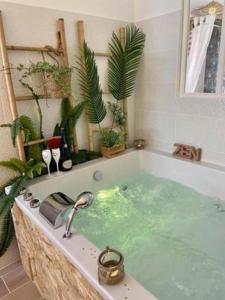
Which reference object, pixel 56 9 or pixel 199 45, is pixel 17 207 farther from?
pixel 199 45

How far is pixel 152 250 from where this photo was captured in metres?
1.38

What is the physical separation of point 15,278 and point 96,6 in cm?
229

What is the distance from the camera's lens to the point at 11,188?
1.50 metres

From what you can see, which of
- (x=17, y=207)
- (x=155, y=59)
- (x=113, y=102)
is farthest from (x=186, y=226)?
(x=155, y=59)

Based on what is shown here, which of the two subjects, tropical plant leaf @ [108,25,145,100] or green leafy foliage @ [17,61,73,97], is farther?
tropical plant leaf @ [108,25,145,100]

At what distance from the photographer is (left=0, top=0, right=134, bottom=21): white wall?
166cm

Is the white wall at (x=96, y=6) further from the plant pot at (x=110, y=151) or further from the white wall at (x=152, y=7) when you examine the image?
the plant pot at (x=110, y=151)

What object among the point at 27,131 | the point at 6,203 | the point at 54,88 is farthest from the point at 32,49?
the point at 6,203

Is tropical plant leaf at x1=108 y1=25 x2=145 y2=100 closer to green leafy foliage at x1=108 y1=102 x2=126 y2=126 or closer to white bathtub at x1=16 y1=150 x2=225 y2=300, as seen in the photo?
green leafy foliage at x1=108 y1=102 x2=126 y2=126

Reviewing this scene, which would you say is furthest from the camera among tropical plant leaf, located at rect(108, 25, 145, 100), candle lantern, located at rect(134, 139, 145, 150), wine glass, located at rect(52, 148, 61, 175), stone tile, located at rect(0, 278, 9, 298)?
candle lantern, located at rect(134, 139, 145, 150)

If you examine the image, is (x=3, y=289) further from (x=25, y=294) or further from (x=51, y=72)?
(x=51, y=72)

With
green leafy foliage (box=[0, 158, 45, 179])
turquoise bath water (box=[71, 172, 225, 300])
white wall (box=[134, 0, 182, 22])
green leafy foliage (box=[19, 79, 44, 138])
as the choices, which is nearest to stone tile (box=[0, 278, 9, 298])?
turquoise bath water (box=[71, 172, 225, 300])

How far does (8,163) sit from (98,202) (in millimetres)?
750

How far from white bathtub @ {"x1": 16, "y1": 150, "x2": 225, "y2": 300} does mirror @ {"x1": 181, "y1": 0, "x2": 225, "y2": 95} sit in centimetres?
66
